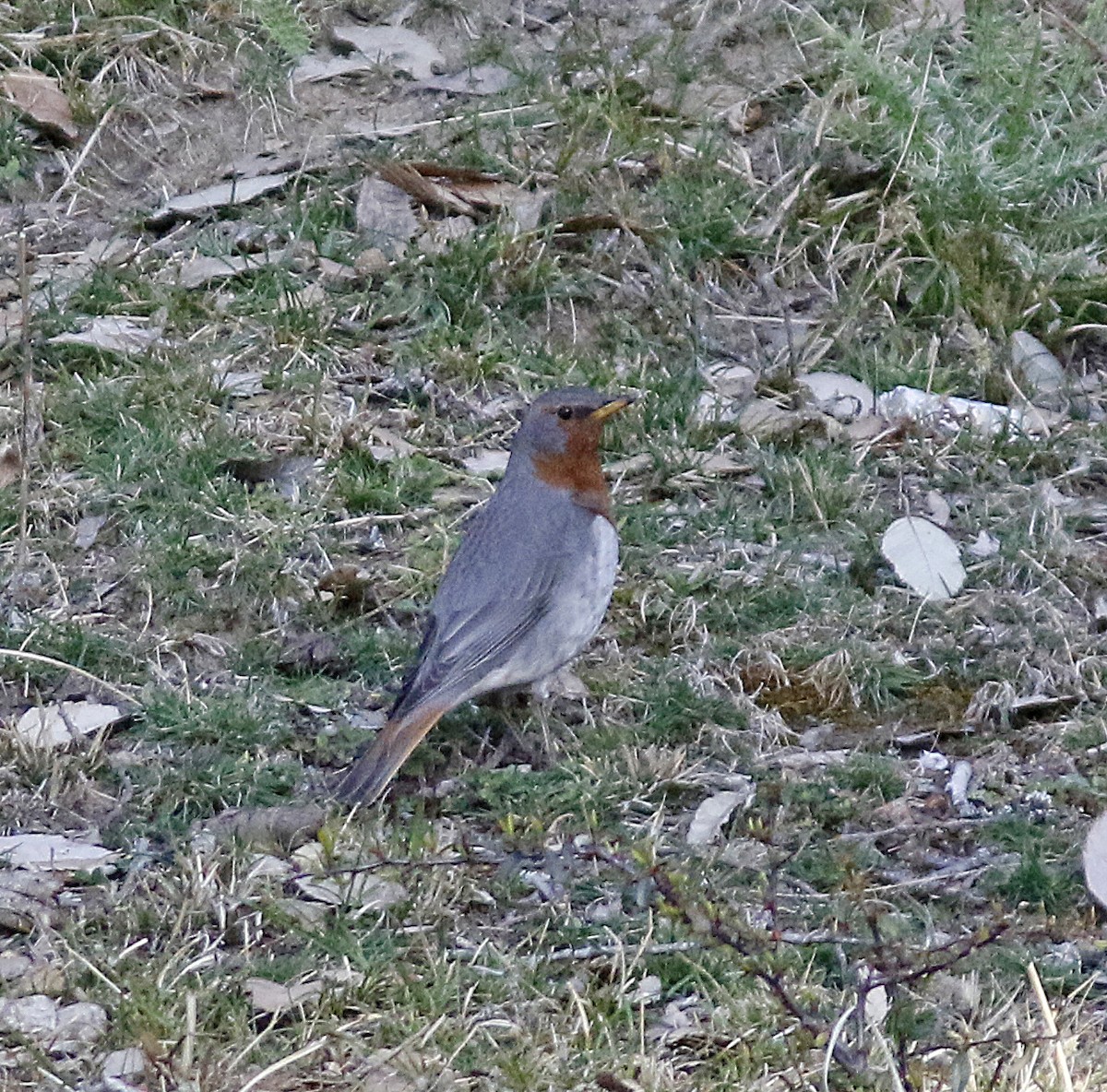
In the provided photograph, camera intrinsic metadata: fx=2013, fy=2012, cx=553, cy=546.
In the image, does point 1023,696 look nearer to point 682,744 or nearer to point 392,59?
point 682,744

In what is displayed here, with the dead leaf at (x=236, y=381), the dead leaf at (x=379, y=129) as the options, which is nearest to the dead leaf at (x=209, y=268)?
the dead leaf at (x=236, y=381)

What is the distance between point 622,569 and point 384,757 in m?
1.40

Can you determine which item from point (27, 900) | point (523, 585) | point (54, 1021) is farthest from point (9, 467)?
point (54, 1021)

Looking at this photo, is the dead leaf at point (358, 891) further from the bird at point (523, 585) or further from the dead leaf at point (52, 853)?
the dead leaf at point (52, 853)

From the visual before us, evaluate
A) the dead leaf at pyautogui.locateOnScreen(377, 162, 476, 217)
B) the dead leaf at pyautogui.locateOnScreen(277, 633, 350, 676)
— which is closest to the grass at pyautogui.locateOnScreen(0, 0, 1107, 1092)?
the dead leaf at pyautogui.locateOnScreen(277, 633, 350, 676)

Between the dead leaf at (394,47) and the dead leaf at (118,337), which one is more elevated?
the dead leaf at (394,47)

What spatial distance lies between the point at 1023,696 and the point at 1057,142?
9.52 feet

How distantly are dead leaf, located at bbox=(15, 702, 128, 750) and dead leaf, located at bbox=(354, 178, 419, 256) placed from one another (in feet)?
8.71

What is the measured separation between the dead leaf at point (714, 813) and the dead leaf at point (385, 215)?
10.3 feet

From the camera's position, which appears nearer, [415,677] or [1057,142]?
[415,677]

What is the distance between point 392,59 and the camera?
27.7ft

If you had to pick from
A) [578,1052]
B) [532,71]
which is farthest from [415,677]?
[532,71]

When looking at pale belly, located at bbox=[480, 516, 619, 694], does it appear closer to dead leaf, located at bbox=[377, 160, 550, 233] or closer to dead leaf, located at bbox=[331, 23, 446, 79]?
dead leaf, located at bbox=[377, 160, 550, 233]

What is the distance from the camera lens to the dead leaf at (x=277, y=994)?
14.0 feet
